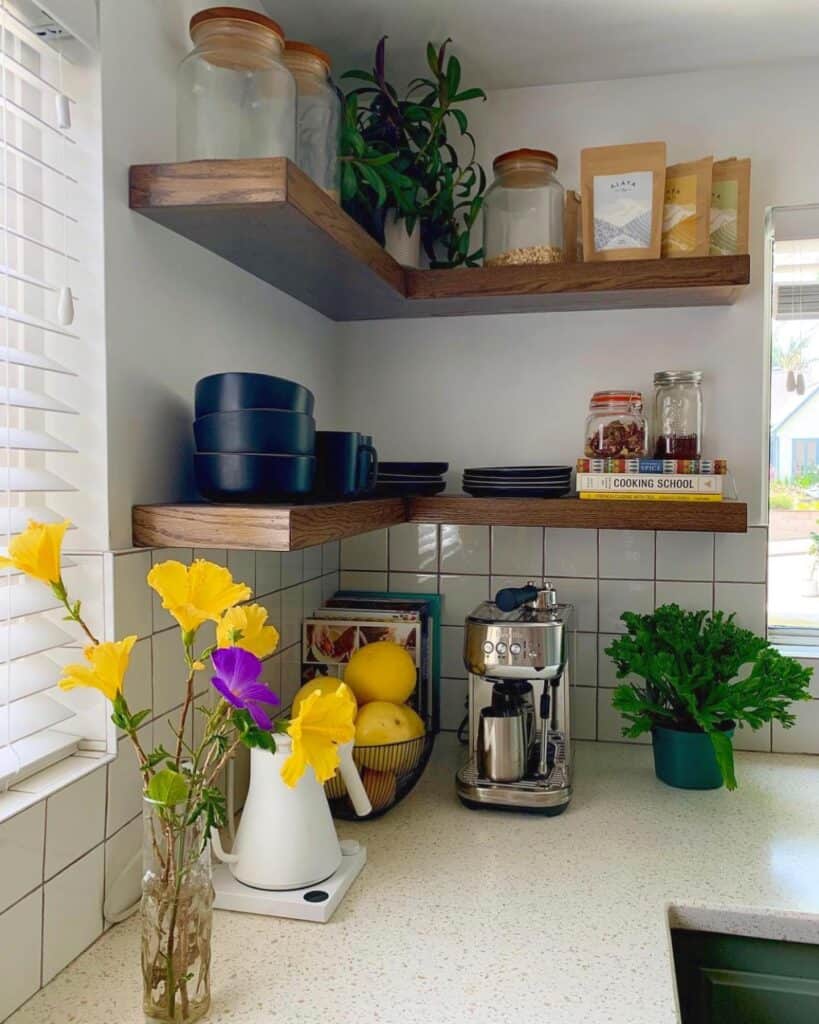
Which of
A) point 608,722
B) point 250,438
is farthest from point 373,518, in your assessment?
point 608,722

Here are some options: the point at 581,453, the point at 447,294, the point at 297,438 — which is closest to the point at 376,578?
the point at 581,453

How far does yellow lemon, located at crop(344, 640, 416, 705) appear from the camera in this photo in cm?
151

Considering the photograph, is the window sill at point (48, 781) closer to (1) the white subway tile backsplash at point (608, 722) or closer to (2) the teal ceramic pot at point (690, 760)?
(2) the teal ceramic pot at point (690, 760)

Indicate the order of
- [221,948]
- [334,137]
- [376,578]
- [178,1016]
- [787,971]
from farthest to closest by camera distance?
[376,578]
[334,137]
[787,971]
[221,948]
[178,1016]

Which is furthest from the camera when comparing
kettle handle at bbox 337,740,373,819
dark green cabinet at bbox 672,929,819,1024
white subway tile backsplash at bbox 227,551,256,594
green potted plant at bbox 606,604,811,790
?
green potted plant at bbox 606,604,811,790

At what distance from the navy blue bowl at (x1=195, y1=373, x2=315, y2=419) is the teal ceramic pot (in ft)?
3.03

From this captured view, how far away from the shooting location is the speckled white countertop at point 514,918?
35.7 inches

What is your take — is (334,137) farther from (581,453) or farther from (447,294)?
(581,453)

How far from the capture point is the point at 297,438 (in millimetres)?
1112

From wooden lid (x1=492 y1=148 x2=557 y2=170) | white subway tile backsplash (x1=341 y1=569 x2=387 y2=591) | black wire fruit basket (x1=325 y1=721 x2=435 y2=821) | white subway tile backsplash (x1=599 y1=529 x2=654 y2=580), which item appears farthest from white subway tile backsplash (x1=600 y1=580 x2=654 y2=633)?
wooden lid (x1=492 y1=148 x2=557 y2=170)

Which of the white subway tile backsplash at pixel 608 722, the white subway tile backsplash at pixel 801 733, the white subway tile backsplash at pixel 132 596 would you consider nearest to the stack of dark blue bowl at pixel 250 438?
the white subway tile backsplash at pixel 132 596

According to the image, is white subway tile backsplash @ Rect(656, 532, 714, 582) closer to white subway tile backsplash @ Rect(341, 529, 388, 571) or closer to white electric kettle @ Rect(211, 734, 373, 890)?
white subway tile backsplash @ Rect(341, 529, 388, 571)

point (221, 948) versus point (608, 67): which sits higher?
point (608, 67)

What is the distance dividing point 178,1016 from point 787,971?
2.65ft
